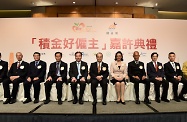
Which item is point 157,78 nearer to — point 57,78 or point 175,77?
point 175,77

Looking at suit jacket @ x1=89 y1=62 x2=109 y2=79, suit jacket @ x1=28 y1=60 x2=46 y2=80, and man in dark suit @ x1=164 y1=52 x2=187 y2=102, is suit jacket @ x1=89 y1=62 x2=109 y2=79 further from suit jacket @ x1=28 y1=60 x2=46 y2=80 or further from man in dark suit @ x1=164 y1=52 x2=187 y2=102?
man in dark suit @ x1=164 y1=52 x2=187 y2=102

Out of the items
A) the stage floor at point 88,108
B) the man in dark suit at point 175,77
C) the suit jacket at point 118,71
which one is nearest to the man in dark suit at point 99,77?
the suit jacket at point 118,71

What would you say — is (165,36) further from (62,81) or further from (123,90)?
(62,81)

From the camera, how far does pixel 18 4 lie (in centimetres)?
630

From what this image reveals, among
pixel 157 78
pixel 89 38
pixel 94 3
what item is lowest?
pixel 157 78

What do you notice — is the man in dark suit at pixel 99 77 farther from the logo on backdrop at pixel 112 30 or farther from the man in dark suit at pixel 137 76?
the logo on backdrop at pixel 112 30

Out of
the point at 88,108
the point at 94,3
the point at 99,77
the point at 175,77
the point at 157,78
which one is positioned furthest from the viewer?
the point at 94,3

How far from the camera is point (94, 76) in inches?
153

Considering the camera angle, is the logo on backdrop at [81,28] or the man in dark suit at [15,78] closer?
the man in dark suit at [15,78]

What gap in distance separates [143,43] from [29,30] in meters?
2.99

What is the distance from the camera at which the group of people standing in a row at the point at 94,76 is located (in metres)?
3.76

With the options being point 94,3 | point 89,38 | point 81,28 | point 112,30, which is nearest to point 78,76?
point 89,38

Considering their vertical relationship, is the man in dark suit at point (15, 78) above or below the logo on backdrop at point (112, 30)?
below

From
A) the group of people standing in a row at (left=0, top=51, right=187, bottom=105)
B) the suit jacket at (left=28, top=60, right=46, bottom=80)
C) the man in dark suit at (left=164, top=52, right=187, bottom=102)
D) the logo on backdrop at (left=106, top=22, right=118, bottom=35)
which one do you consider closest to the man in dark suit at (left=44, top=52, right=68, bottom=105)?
the group of people standing in a row at (left=0, top=51, right=187, bottom=105)
